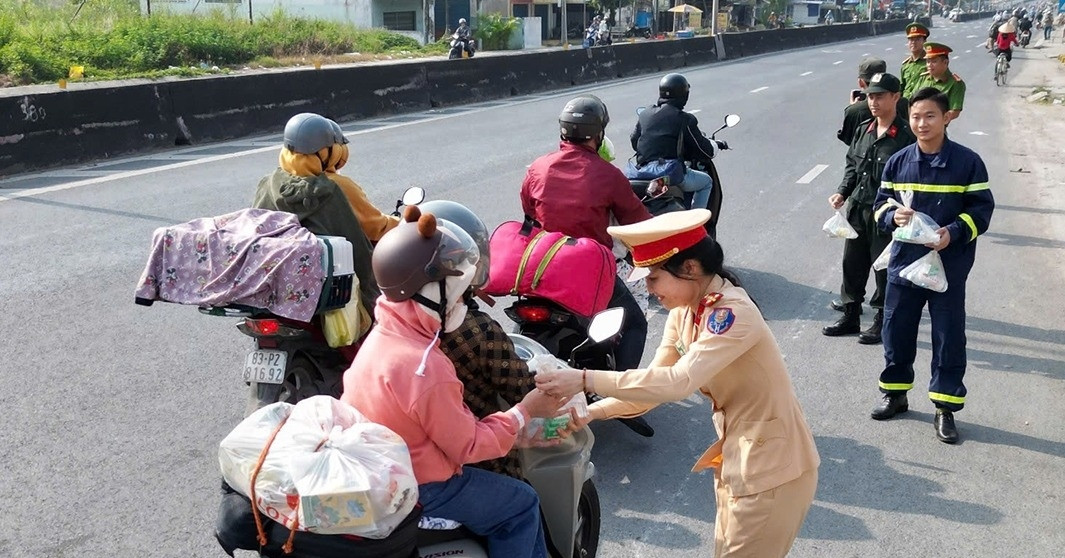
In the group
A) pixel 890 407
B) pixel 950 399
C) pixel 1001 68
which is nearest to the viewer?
pixel 950 399

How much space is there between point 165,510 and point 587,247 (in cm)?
223

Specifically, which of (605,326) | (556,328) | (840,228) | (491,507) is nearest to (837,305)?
(840,228)

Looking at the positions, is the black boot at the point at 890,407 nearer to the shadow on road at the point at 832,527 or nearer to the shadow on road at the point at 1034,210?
the shadow on road at the point at 832,527

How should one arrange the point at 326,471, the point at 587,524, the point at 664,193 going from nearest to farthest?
the point at 326,471
the point at 587,524
the point at 664,193

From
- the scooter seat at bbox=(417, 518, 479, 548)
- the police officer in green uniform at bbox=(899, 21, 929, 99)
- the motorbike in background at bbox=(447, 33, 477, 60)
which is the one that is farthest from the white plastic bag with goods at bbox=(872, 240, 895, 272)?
the motorbike in background at bbox=(447, 33, 477, 60)

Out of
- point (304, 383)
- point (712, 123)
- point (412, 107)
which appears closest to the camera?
point (304, 383)

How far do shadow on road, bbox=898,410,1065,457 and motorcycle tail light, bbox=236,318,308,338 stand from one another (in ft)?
11.4

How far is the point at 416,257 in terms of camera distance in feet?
8.74

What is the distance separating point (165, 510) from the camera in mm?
4438

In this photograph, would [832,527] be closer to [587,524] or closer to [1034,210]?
[587,524]

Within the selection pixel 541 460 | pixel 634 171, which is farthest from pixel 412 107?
pixel 541 460

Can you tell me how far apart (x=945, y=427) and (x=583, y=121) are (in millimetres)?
2575

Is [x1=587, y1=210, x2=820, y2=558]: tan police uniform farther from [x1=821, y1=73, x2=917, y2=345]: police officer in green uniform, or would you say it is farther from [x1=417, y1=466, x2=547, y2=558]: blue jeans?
[x1=821, y1=73, x2=917, y2=345]: police officer in green uniform

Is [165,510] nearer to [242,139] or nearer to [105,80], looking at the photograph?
[242,139]
